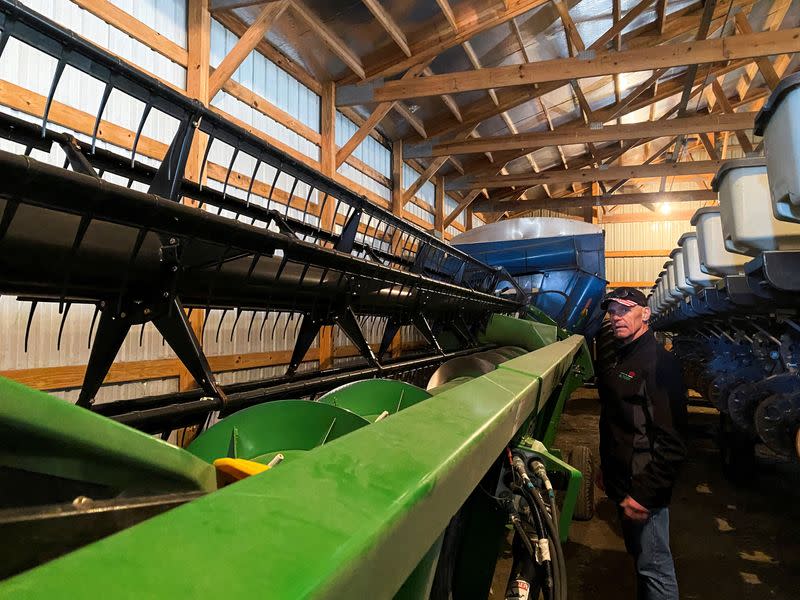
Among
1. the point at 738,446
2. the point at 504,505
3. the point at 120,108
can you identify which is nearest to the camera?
the point at 504,505

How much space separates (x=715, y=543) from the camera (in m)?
3.14

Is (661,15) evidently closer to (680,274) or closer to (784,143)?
(680,274)

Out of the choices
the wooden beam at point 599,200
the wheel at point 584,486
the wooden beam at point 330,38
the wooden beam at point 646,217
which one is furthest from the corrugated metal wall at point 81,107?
the wooden beam at point 646,217

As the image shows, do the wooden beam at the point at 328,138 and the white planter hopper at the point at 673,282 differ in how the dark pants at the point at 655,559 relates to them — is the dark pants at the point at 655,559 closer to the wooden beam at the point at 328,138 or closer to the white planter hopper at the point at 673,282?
the white planter hopper at the point at 673,282

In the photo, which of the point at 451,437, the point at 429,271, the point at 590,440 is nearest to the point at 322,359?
the point at 429,271

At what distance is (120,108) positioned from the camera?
12.4ft

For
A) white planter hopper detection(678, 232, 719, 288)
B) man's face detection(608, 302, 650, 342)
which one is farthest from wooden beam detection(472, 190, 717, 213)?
man's face detection(608, 302, 650, 342)

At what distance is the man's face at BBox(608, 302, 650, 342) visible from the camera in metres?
2.34

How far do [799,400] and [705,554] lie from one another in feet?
3.71

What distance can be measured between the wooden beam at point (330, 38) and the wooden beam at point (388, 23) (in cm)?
55

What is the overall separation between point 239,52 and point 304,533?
188 inches

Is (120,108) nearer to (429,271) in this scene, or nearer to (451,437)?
(429,271)

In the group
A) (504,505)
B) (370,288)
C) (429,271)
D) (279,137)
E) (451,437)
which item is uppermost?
(279,137)

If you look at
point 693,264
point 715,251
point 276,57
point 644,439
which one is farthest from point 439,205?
point 644,439
